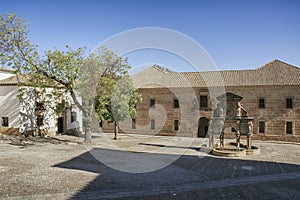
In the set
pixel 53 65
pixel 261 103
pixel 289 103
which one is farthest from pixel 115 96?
pixel 289 103

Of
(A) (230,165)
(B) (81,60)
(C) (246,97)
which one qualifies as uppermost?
(B) (81,60)

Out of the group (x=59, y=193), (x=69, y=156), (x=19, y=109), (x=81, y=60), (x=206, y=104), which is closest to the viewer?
(x=59, y=193)

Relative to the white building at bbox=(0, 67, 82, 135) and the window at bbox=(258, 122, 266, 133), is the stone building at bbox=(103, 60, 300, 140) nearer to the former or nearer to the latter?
the window at bbox=(258, 122, 266, 133)

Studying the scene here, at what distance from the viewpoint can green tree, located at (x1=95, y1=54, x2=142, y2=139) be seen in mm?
18844

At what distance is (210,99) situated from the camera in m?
24.5

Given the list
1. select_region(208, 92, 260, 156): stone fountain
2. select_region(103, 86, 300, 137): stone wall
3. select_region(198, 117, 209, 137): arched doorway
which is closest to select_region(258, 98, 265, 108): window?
select_region(103, 86, 300, 137): stone wall

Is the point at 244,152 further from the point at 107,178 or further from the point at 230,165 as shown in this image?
the point at 107,178

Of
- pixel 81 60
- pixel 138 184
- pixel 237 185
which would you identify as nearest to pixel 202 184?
pixel 237 185

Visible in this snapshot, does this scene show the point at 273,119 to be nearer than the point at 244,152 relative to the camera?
No

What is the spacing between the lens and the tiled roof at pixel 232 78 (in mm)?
23141

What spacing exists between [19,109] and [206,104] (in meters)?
16.9

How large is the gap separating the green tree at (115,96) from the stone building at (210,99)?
16.4 feet

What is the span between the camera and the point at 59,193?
323 inches

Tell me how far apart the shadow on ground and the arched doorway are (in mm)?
11563
